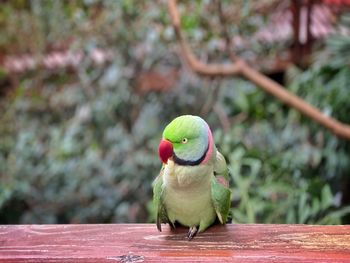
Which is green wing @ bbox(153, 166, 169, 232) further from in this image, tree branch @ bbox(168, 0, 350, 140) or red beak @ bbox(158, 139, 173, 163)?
tree branch @ bbox(168, 0, 350, 140)

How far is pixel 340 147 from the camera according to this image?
2738 mm

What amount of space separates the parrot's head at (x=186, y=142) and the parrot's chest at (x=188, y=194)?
2 cm

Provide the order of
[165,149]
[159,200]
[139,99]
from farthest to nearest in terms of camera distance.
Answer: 1. [139,99]
2. [159,200]
3. [165,149]

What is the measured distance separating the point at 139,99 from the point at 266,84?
1164 millimetres

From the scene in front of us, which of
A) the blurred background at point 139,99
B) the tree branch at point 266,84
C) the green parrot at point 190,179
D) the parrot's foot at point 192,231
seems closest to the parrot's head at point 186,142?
the green parrot at point 190,179

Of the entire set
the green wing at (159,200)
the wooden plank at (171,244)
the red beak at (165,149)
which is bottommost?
the wooden plank at (171,244)

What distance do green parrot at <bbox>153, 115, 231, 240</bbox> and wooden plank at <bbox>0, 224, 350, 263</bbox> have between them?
34 mm

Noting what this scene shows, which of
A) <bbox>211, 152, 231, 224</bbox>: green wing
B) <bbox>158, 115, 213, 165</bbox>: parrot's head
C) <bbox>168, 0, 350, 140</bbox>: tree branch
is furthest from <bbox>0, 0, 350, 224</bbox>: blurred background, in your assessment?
<bbox>158, 115, 213, 165</bbox>: parrot's head

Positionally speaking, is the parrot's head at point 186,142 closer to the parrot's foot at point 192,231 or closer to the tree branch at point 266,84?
the parrot's foot at point 192,231

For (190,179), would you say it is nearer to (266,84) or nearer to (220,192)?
(220,192)

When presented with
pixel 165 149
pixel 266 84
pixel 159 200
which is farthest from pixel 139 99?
pixel 165 149

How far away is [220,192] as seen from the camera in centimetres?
105

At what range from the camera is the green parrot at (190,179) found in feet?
3.15

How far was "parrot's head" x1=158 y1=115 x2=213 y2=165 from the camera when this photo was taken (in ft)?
3.13
